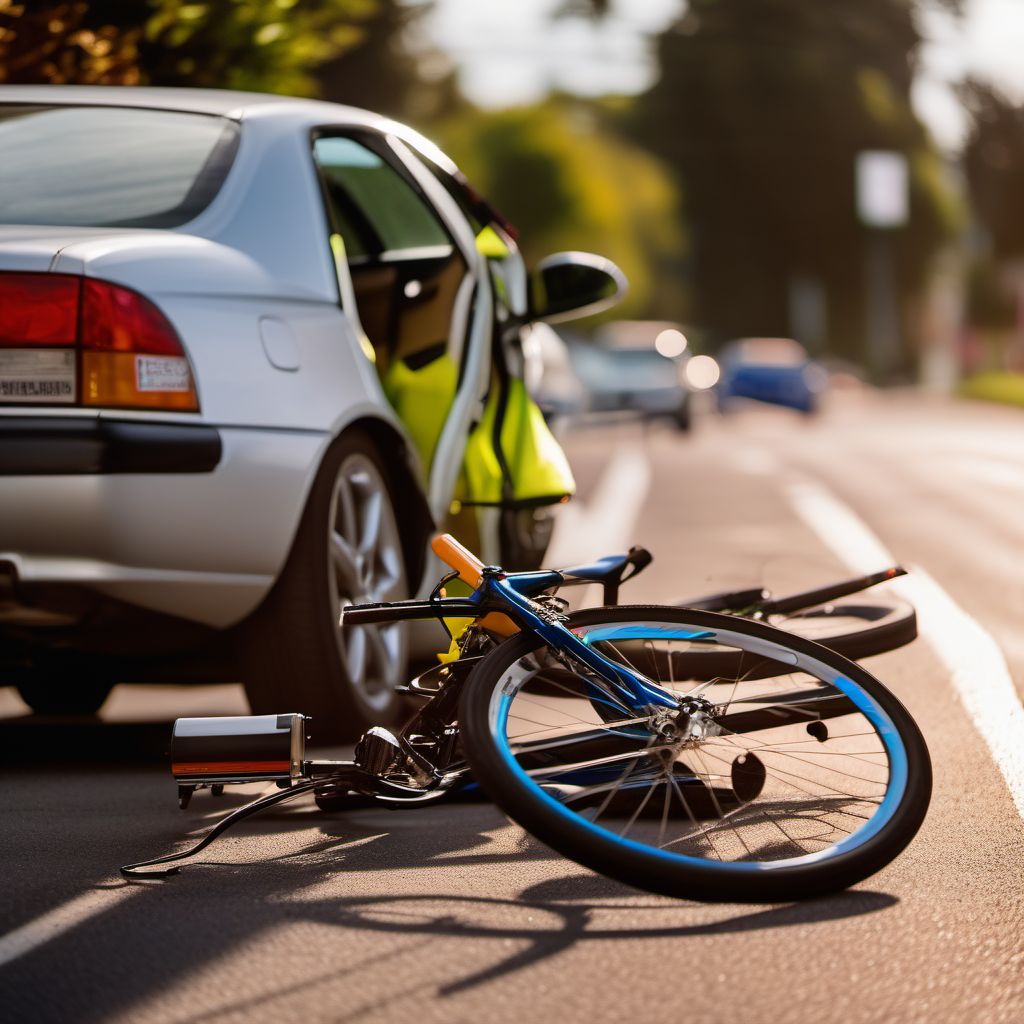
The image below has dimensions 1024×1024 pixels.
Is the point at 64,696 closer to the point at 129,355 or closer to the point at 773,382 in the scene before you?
the point at 129,355

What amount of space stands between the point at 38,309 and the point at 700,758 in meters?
1.83

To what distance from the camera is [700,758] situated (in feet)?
15.0

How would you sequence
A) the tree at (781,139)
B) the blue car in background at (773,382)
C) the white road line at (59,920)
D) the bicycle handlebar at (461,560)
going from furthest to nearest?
the tree at (781,139) < the blue car in background at (773,382) < the bicycle handlebar at (461,560) < the white road line at (59,920)

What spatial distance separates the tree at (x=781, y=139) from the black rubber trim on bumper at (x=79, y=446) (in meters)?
79.9

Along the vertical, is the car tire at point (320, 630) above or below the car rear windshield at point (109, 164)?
below

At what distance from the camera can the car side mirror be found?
6949 mm

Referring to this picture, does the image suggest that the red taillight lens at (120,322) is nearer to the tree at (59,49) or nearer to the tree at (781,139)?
the tree at (59,49)

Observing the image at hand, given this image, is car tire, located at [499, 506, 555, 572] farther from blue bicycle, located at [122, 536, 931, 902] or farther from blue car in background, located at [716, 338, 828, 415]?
blue car in background, located at [716, 338, 828, 415]

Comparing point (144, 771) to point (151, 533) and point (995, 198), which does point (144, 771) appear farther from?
point (995, 198)

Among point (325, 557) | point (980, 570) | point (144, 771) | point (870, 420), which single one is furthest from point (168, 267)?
point (870, 420)

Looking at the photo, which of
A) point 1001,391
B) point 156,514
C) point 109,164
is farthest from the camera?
point 1001,391

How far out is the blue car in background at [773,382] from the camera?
41.3 meters

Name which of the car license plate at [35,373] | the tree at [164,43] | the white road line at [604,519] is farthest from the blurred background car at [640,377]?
the car license plate at [35,373]

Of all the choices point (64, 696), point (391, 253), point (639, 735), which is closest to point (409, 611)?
point (639, 735)
